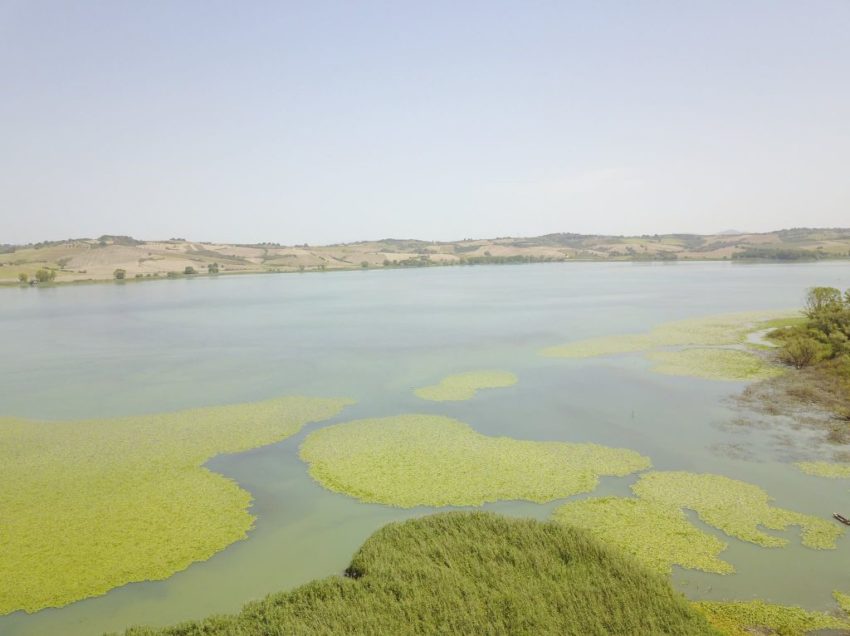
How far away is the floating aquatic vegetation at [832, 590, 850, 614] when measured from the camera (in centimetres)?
945

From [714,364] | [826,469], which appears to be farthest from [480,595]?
[714,364]

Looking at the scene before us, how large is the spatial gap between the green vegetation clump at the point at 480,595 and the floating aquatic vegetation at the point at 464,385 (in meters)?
12.7

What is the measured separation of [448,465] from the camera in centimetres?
1616

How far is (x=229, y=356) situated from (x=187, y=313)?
1072 inches

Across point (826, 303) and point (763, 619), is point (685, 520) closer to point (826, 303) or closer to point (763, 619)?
point (763, 619)

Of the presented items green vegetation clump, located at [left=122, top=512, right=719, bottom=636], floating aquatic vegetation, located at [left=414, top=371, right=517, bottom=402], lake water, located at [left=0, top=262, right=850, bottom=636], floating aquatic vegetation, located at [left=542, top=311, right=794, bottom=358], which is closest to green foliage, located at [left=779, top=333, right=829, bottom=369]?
lake water, located at [left=0, top=262, right=850, bottom=636]

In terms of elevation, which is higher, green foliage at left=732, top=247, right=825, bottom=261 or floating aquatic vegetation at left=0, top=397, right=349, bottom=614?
green foliage at left=732, top=247, right=825, bottom=261

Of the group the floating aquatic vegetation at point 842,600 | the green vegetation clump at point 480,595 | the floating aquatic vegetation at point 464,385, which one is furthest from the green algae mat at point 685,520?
the floating aquatic vegetation at point 464,385

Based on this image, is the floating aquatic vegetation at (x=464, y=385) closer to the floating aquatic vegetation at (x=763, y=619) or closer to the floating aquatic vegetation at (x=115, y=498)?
the floating aquatic vegetation at (x=115, y=498)

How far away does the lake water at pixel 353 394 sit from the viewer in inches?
420

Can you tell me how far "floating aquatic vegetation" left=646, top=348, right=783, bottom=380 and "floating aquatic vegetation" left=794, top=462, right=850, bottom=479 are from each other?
10610 mm

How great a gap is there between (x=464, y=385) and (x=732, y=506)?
1387 centimetres

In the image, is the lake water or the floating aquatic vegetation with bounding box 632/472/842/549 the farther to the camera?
the floating aquatic vegetation with bounding box 632/472/842/549

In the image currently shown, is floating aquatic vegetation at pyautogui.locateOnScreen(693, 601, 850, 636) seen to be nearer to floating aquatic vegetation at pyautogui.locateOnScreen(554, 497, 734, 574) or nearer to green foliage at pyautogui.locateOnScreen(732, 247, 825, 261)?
floating aquatic vegetation at pyautogui.locateOnScreen(554, 497, 734, 574)
